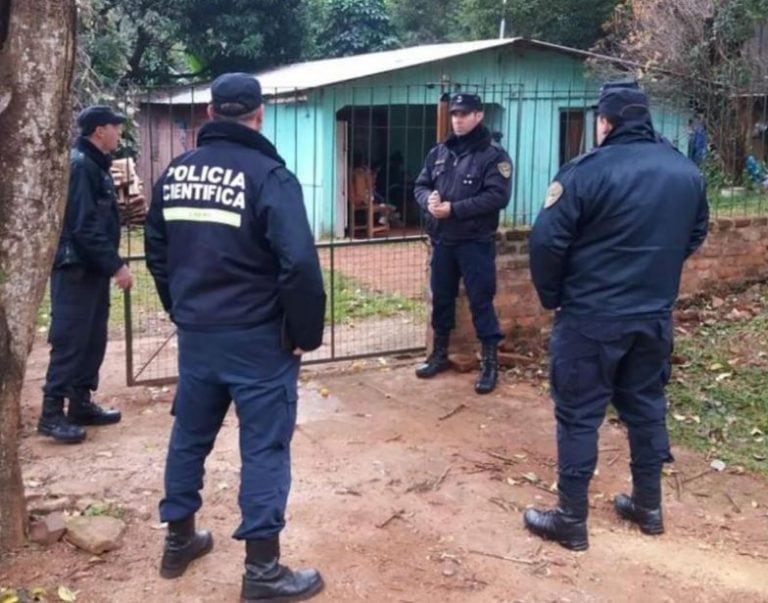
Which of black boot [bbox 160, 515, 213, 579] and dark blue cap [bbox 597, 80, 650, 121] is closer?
black boot [bbox 160, 515, 213, 579]

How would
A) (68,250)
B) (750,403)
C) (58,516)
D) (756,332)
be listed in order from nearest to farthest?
1. (58,516)
2. (68,250)
3. (750,403)
4. (756,332)

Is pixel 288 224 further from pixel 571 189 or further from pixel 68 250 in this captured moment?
pixel 68 250

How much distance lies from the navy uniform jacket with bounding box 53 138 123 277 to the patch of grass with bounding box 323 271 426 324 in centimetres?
338

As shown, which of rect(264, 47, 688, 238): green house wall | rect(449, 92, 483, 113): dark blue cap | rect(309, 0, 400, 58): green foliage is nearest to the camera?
rect(449, 92, 483, 113): dark blue cap

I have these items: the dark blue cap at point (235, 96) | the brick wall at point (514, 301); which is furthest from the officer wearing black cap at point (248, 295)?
the brick wall at point (514, 301)

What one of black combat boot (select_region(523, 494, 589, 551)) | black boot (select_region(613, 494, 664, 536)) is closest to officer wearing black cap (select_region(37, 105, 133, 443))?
black combat boot (select_region(523, 494, 589, 551))

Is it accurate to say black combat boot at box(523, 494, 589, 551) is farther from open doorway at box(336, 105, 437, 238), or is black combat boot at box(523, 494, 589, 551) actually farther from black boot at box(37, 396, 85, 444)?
open doorway at box(336, 105, 437, 238)

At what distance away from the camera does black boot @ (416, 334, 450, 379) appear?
6.36m

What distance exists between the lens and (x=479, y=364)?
6.46m

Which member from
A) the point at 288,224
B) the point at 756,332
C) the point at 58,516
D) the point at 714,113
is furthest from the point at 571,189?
the point at 714,113

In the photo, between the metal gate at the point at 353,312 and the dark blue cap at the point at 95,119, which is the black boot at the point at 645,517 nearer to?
the metal gate at the point at 353,312

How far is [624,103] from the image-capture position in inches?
152

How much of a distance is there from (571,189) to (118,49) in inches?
633

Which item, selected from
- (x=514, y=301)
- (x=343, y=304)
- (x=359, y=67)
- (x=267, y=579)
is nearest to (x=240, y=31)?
(x=359, y=67)
